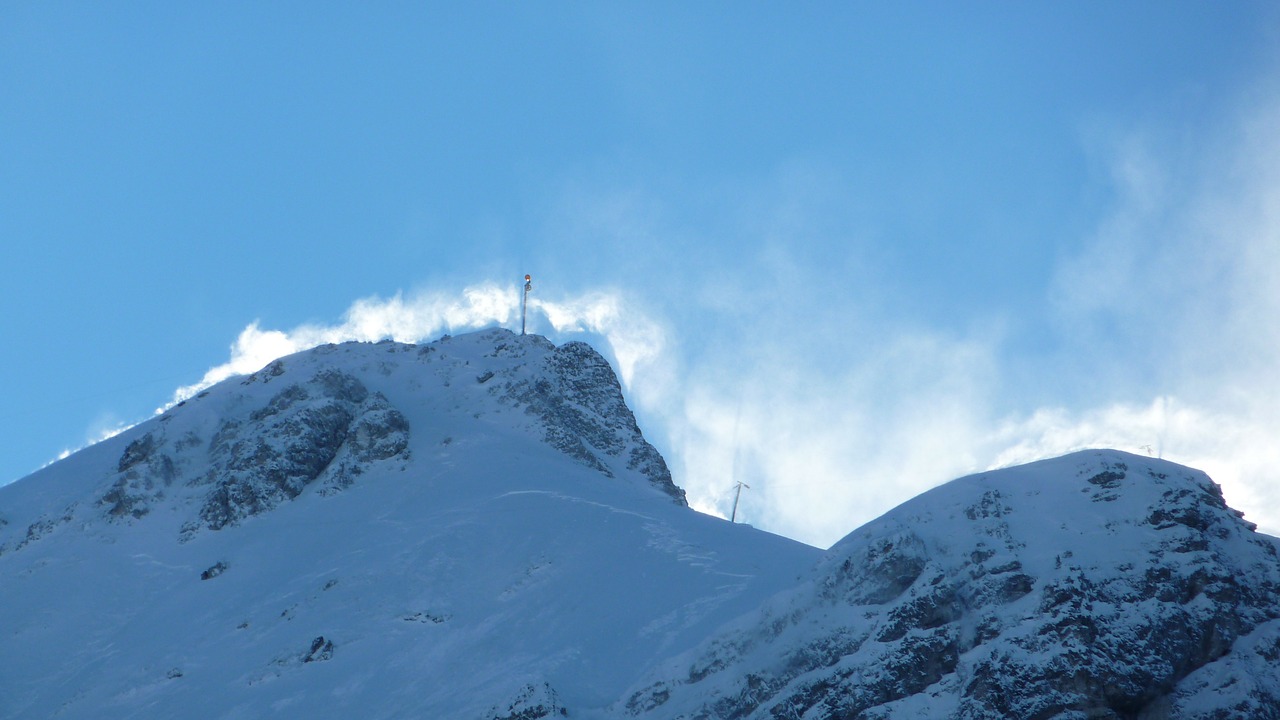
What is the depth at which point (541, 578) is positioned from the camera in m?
46.9

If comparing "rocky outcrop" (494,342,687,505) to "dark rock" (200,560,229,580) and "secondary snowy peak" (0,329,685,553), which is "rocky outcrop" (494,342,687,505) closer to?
"secondary snowy peak" (0,329,685,553)

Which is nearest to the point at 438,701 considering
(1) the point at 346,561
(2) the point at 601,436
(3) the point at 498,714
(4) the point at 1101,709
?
(3) the point at 498,714

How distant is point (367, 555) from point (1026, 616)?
32.6m

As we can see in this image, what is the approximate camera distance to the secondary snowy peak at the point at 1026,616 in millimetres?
26406

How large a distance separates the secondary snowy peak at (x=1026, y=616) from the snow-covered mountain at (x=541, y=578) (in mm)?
90

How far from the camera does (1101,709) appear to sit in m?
25.8

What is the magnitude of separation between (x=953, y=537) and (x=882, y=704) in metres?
6.91

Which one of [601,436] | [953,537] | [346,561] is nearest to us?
[953,537]

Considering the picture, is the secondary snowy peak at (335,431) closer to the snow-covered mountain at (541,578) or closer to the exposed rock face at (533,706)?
the snow-covered mountain at (541,578)

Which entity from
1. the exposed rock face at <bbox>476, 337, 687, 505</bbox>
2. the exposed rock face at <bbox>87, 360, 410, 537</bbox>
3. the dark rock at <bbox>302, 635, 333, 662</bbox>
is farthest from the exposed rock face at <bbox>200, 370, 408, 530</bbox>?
the dark rock at <bbox>302, 635, 333, 662</bbox>

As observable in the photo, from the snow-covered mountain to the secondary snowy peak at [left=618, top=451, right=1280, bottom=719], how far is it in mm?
90

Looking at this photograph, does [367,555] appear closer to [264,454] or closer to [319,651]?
[319,651]

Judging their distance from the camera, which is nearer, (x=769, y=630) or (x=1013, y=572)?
(x=1013, y=572)

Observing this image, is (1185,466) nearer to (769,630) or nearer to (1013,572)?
(1013,572)
